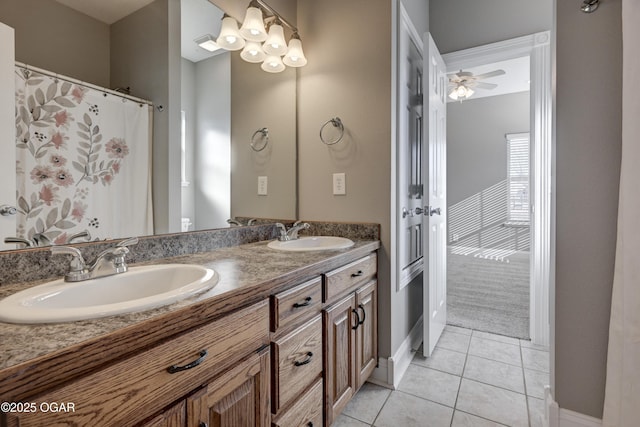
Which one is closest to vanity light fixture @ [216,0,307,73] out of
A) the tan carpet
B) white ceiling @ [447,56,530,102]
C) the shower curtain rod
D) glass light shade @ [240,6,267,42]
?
glass light shade @ [240,6,267,42]

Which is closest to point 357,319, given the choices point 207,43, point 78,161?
point 78,161

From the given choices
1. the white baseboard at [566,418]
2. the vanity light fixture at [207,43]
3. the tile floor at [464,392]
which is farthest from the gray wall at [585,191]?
the vanity light fixture at [207,43]

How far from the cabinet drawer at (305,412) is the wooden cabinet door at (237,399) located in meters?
0.10

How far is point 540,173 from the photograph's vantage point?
225 centimetres

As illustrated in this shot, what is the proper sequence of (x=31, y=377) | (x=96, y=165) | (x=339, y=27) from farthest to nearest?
(x=339, y=27)
(x=96, y=165)
(x=31, y=377)

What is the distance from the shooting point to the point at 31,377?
18.4 inches

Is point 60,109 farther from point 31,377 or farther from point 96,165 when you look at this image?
point 31,377

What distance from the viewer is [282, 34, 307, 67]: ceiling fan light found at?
1.91 meters

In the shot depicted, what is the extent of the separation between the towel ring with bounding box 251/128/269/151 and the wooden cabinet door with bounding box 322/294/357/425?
104 cm

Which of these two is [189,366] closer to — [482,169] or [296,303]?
[296,303]

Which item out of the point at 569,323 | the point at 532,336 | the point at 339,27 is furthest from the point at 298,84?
the point at 532,336

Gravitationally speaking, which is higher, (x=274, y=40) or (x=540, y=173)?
(x=274, y=40)

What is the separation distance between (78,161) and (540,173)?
2.68m

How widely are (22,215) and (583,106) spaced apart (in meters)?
2.07
